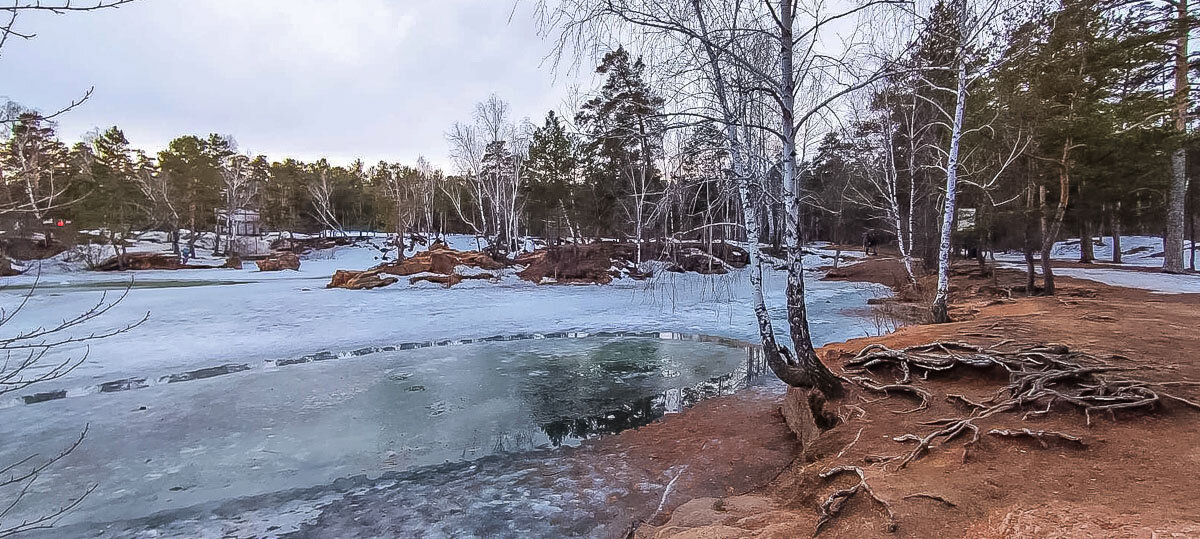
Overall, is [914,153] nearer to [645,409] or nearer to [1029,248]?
[1029,248]

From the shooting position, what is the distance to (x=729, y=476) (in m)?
4.88

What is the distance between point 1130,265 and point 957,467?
2946 cm

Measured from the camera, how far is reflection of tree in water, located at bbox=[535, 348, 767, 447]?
627 centimetres

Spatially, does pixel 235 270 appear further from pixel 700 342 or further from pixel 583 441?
pixel 583 441

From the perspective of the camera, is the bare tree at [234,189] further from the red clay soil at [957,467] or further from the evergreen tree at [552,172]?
the red clay soil at [957,467]

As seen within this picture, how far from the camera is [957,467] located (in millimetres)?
3764

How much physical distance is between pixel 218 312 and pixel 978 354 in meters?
16.0

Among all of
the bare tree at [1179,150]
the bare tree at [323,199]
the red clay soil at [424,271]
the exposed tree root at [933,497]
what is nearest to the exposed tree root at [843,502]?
the exposed tree root at [933,497]

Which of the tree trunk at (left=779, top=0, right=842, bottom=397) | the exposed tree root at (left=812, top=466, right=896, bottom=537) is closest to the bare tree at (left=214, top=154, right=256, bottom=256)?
the tree trunk at (left=779, top=0, right=842, bottom=397)

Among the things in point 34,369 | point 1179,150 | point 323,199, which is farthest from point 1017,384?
point 323,199

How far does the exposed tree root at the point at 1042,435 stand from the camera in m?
3.92

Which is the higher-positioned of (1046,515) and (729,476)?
(1046,515)

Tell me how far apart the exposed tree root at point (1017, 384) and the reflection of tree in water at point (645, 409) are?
175cm

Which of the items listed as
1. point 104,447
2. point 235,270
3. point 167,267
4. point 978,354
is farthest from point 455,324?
point 167,267
